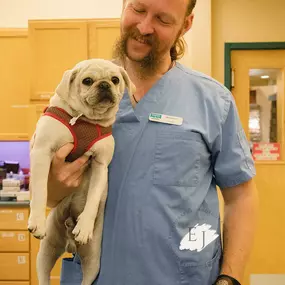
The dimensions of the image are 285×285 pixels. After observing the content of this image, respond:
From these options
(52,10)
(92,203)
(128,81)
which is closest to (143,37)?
(128,81)

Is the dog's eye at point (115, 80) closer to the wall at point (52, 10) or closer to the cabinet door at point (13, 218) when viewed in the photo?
the cabinet door at point (13, 218)

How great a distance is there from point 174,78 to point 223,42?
2.63m

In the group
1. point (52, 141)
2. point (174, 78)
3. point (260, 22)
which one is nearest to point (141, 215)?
point (52, 141)

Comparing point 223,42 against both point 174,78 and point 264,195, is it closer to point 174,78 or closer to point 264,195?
point 264,195

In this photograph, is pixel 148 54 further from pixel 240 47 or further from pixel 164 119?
pixel 240 47

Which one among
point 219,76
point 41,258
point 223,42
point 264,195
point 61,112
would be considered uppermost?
point 223,42

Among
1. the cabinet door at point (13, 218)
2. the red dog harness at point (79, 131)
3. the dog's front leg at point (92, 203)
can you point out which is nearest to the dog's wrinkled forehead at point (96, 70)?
the red dog harness at point (79, 131)

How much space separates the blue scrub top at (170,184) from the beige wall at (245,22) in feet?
8.49

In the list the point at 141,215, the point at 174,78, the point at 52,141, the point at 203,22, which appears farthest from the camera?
the point at 203,22

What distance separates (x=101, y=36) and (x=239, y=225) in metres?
2.58

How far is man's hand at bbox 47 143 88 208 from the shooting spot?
44.4 inches

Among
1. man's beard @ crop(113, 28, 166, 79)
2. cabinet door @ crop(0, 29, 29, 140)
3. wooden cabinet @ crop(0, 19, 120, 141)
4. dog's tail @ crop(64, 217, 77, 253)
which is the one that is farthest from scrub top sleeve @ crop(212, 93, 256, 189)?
cabinet door @ crop(0, 29, 29, 140)

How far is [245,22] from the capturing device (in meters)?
3.85

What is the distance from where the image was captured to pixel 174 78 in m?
1.38
